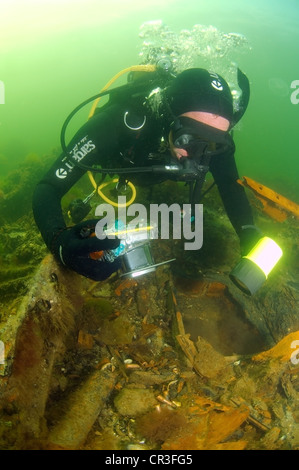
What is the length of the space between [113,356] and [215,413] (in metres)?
1.16

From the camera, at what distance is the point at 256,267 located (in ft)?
7.84

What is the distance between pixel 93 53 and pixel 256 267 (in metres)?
80.7

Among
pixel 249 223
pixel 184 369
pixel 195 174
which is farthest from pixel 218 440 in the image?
pixel 195 174

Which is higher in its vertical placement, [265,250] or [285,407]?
[265,250]

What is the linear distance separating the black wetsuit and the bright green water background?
49.0 ft

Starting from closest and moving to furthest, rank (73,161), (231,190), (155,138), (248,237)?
(73,161) < (248,237) < (155,138) < (231,190)

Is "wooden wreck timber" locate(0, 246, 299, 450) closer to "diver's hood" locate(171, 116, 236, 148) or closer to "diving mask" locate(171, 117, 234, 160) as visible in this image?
"diving mask" locate(171, 117, 234, 160)

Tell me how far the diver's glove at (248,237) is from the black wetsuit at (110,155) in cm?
16

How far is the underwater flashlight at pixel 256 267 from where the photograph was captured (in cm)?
234

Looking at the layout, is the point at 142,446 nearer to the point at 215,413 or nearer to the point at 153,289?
the point at 215,413

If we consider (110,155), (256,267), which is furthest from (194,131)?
(256,267)

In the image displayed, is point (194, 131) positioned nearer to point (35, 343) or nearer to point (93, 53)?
point (35, 343)

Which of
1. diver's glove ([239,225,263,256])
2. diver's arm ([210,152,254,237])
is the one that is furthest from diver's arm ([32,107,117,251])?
diver's glove ([239,225,263,256])

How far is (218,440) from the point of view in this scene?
7.55 feet
